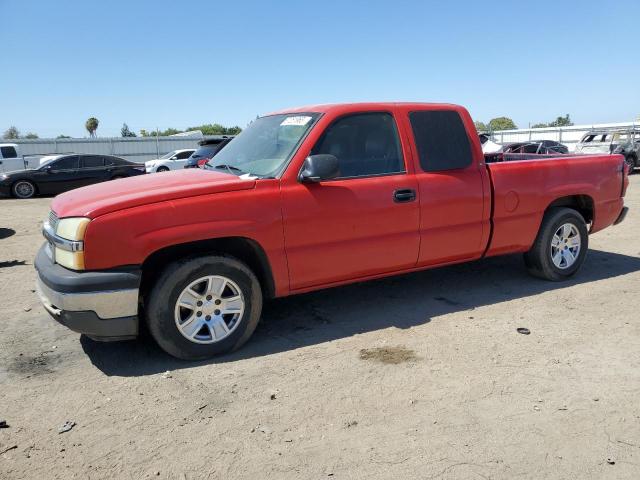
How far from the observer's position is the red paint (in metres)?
3.61

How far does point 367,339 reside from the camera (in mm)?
4234

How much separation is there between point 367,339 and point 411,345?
35 cm

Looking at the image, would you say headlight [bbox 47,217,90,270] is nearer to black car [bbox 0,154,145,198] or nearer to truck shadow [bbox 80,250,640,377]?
truck shadow [bbox 80,250,640,377]

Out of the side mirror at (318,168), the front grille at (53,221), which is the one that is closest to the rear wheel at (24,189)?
the front grille at (53,221)

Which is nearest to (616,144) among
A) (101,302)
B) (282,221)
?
(282,221)

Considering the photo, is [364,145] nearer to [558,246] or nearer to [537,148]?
[558,246]

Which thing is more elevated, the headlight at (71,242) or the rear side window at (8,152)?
the rear side window at (8,152)

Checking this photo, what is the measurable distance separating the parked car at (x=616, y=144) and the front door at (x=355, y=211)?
742 inches

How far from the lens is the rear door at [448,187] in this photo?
15.3 ft

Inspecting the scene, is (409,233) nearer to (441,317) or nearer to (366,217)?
(366,217)

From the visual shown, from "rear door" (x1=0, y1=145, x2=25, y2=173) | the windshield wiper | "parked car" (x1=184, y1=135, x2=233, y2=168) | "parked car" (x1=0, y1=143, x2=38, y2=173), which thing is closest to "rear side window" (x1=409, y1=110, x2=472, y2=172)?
the windshield wiper

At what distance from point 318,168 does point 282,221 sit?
1.58ft

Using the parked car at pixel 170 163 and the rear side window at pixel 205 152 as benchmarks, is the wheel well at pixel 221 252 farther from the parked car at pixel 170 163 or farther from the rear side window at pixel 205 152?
the parked car at pixel 170 163

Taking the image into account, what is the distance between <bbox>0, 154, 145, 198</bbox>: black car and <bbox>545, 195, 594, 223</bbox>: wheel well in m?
14.7
